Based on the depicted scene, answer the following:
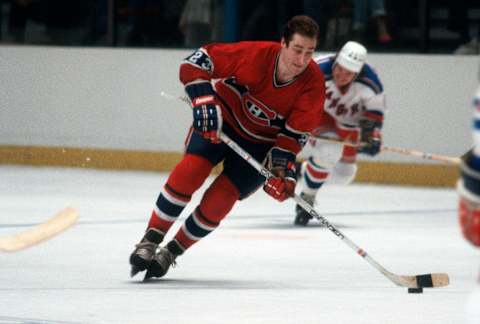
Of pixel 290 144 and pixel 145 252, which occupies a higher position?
pixel 290 144

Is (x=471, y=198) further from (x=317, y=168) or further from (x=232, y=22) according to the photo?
(x=232, y=22)

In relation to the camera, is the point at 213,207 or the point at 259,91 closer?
the point at 213,207

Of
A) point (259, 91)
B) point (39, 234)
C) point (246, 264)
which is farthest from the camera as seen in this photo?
point (246, 264)

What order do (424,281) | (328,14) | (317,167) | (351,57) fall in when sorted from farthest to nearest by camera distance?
1. (328,14)
2. (317,167)
3. (351,57)
4. (424,281)

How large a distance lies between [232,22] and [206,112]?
627 centimetres

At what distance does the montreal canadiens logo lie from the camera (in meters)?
5.84

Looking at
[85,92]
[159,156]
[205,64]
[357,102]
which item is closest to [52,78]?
[85,92]

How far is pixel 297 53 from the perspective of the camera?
5.59 metres

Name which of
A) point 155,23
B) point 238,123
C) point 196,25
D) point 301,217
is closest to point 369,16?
point 196,25

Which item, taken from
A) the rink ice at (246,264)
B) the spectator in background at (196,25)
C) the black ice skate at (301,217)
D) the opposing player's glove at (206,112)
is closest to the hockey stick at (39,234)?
the rink ice at (246,264)

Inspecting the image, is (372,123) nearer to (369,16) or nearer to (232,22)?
(369,16)

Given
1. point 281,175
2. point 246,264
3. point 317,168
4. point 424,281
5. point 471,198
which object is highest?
point 471,198

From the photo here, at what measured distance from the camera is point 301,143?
5777mm

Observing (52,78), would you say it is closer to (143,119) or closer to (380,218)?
(143,119)
